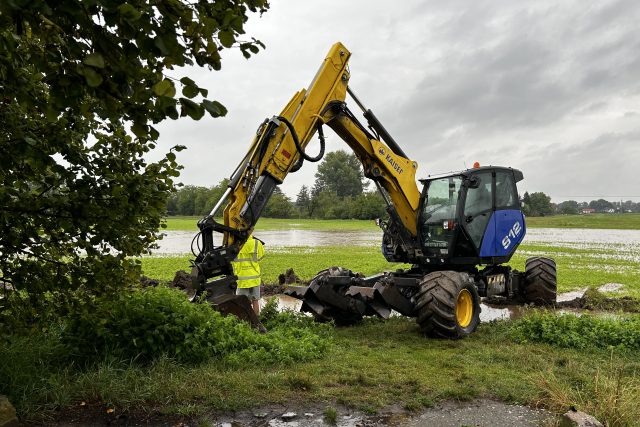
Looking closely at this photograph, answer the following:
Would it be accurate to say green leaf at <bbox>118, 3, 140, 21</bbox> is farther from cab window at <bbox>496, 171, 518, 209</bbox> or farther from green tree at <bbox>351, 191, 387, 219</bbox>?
green tree at <bbox>351, 191, 387, 219</bbox>

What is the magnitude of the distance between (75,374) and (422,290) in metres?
5.18

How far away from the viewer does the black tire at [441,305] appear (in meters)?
8.04

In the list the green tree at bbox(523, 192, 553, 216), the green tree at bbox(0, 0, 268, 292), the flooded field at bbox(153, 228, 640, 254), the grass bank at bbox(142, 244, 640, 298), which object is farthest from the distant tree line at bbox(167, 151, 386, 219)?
the green tree at bbox(0, 0, 268, 292)

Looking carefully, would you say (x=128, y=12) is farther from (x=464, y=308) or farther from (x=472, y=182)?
(x=472, y=182)

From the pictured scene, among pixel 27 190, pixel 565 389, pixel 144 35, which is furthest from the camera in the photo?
pixel 565 389

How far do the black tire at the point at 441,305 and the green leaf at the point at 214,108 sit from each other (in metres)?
6.33

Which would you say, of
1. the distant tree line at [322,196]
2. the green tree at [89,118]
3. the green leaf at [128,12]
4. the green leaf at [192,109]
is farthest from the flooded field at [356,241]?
the distant tree line at [322,196]

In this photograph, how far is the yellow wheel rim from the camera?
8.79m

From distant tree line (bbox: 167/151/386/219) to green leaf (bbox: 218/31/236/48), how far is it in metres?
89.3

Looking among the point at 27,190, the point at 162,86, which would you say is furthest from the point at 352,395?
the point at 162,86

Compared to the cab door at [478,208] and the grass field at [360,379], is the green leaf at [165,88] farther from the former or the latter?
the cab door at [478,208]

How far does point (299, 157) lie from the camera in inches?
311

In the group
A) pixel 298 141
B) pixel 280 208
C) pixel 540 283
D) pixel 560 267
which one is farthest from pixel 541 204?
pixel 298 141

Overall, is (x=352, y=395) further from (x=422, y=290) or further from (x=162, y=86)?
(x=162, y=86)
